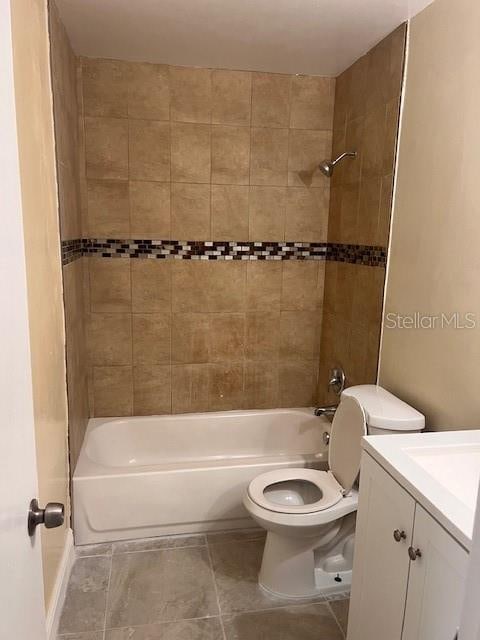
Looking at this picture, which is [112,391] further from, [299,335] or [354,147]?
[354,147]

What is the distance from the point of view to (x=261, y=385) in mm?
3264

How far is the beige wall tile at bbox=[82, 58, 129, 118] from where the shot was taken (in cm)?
271

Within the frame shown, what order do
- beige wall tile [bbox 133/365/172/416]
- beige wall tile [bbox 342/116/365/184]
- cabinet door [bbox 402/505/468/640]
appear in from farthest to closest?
beige wall tile [bbox 133/365/172/416] < beige wall tile [bbox 342/116/365/184] < cabinet door [bbox 402/505/468/640]

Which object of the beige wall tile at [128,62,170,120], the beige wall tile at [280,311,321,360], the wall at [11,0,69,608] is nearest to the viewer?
the wall at [11,0,69,608]

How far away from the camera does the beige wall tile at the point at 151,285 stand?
295 cm

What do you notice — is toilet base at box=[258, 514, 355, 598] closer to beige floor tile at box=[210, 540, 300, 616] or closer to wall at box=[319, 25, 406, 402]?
beige floor tile at box=[210, 540, 300, 616]

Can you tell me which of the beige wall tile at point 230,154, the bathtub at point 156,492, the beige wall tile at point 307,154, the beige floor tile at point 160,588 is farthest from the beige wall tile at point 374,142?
the beige floor tile at point 160,588

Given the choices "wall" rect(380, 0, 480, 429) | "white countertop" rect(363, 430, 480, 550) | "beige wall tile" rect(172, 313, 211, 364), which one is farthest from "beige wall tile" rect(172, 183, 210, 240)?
"white countertop" rect(363, 430, 480, 550)

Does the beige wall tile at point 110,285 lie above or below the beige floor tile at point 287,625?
above

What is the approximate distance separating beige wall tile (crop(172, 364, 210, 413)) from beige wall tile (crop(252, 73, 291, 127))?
1.52m

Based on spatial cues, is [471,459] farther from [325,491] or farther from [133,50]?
[133,50]

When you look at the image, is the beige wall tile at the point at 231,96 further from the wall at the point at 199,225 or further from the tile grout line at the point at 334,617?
the tile grout line at the point at 334,617

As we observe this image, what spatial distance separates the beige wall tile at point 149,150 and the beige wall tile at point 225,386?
3.96 feet

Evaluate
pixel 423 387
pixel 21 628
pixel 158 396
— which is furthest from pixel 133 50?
pixel 21 628
